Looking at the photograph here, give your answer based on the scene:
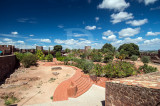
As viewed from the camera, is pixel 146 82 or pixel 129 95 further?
pixel 129 95

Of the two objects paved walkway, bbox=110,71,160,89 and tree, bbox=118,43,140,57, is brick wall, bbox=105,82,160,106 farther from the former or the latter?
tree, bbox=118,43,140,57

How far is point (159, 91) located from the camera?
1974 millimetres

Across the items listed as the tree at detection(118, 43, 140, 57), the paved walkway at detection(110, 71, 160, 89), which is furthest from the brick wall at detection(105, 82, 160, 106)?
the tree at detection(118, 43, 140, 57)

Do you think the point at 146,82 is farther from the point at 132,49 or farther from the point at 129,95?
the point at 132,49

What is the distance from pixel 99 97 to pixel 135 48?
115ft

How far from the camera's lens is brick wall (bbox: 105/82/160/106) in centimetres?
212

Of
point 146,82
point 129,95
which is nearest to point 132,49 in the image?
point 146,82

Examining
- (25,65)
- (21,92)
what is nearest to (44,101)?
(21,92)

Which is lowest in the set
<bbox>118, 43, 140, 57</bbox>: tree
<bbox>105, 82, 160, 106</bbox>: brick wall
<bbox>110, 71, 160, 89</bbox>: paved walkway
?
<bbox>105, 82, 160, 106</bbox>: brick wall

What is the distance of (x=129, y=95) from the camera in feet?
9.18

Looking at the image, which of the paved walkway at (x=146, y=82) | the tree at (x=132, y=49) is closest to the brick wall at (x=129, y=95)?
the paved walkway at (x=146, y=82)

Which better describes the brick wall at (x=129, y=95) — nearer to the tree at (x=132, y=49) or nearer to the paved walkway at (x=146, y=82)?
the paved walkway at (x=146, y=82)

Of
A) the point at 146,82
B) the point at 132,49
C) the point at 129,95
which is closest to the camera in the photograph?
the point at 146,82

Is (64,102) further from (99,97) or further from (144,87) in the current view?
(144,87)
